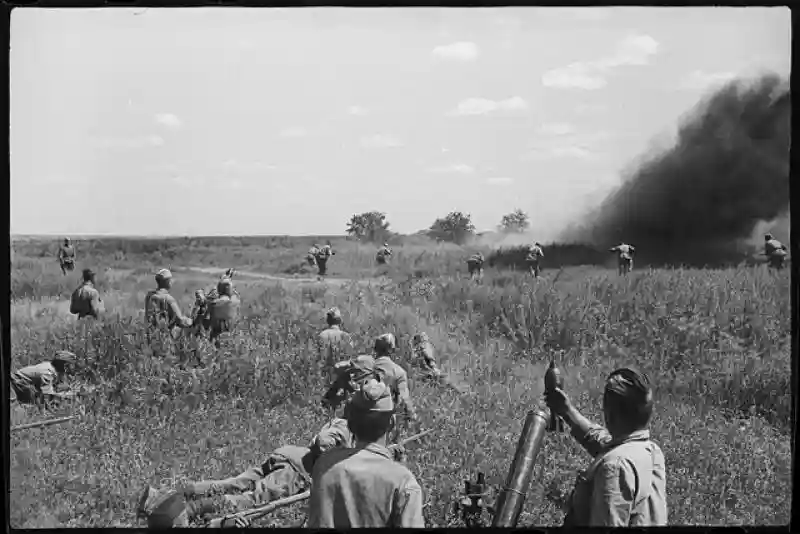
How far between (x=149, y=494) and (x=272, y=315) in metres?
1.53

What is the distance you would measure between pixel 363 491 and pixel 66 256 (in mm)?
2771

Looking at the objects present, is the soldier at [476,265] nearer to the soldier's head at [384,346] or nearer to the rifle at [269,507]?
the soldier's head at [384,346]

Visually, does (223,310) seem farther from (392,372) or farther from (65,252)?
(392,372)

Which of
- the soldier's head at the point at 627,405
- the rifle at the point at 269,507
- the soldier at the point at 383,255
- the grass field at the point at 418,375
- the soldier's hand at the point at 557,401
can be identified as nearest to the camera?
the soldier's head at the point at 627,405

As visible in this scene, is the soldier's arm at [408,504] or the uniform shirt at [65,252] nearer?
the soldier's arm at [408,504]

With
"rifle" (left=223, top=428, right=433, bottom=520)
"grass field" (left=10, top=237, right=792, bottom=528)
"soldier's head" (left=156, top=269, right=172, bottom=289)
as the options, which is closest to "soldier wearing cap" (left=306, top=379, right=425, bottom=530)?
"rifle" (left=223, top=428, right=433, bottom=520)

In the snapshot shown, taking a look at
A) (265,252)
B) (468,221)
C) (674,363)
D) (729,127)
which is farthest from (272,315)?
(729,127)

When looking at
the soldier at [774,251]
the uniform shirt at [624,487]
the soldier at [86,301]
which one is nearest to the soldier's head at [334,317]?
the soldier at [86,301]

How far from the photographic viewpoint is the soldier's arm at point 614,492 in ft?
17.9

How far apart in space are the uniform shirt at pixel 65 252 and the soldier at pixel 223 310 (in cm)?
106

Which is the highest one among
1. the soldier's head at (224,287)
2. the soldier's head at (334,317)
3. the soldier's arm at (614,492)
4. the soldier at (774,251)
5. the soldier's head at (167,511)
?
the soldier at (774,251)

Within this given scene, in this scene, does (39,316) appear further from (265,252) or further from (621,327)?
(621,327)

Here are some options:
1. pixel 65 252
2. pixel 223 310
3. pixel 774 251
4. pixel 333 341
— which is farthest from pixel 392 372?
pixel 774 251

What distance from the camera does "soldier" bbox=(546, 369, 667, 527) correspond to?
216 inches
